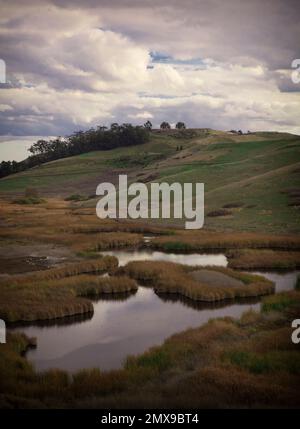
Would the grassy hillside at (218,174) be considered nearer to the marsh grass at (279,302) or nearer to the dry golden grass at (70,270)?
the dry golden grass at (70,270)

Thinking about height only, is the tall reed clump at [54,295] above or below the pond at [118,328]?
above

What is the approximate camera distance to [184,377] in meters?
20.1

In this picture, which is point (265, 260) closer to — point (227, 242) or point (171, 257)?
point (171, 257)

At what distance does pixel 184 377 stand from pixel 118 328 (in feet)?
34.7

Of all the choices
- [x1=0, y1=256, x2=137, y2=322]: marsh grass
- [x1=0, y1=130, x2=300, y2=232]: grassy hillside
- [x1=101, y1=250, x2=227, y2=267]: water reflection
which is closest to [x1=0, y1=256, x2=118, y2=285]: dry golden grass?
[x1=0, y1=256, x2=137, y2=322]: marsh grass

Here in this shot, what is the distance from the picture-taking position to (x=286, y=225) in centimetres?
6388

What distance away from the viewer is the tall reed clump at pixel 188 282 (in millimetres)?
35406

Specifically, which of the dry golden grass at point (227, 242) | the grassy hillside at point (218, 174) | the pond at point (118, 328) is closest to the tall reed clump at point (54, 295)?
the pond at point (118, 328)

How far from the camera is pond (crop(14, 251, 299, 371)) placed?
2542cm

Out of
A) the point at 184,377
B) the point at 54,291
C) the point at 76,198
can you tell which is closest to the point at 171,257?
the point at 54,291

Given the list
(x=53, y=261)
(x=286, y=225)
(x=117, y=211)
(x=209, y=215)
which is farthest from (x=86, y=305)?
(x=117, y=211)

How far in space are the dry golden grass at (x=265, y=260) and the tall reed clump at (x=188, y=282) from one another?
17.3 ft
